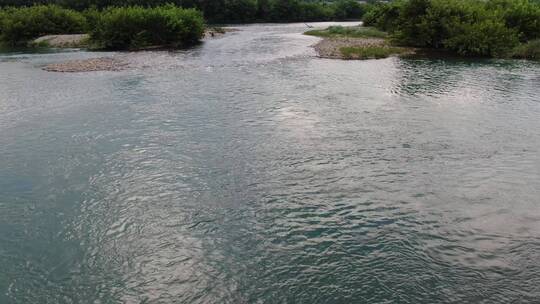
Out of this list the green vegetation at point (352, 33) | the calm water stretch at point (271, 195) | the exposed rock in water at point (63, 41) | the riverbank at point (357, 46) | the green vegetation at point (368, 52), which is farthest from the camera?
the green vegetation at point (352, 33)

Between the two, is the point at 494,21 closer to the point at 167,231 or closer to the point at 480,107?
the point at 480,107

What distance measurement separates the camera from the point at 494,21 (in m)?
42.9

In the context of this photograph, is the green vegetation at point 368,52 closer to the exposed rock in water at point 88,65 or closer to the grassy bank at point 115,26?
the grassy bank at point 115,26

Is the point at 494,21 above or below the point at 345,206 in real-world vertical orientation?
above

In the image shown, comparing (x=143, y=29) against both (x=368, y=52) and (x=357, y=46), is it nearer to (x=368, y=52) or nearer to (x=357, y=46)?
(x=357, y=46)

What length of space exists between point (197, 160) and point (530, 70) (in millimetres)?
27654

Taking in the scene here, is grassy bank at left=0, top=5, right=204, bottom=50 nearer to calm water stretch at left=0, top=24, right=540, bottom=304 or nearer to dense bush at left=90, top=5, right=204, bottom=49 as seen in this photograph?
dense bush at left=90, top=5, right=204, bottom=49

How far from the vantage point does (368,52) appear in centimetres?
4141

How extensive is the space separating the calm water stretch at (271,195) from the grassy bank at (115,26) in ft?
71.6

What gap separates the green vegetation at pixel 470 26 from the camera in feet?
134

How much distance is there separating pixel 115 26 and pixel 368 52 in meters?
25.8

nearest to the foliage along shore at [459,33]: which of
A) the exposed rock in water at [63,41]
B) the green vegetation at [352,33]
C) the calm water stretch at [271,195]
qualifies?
the green vegetation at [352,33]

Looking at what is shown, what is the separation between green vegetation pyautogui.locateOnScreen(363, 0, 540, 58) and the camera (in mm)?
40719

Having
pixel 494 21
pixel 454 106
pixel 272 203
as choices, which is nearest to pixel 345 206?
pixel 272 203
